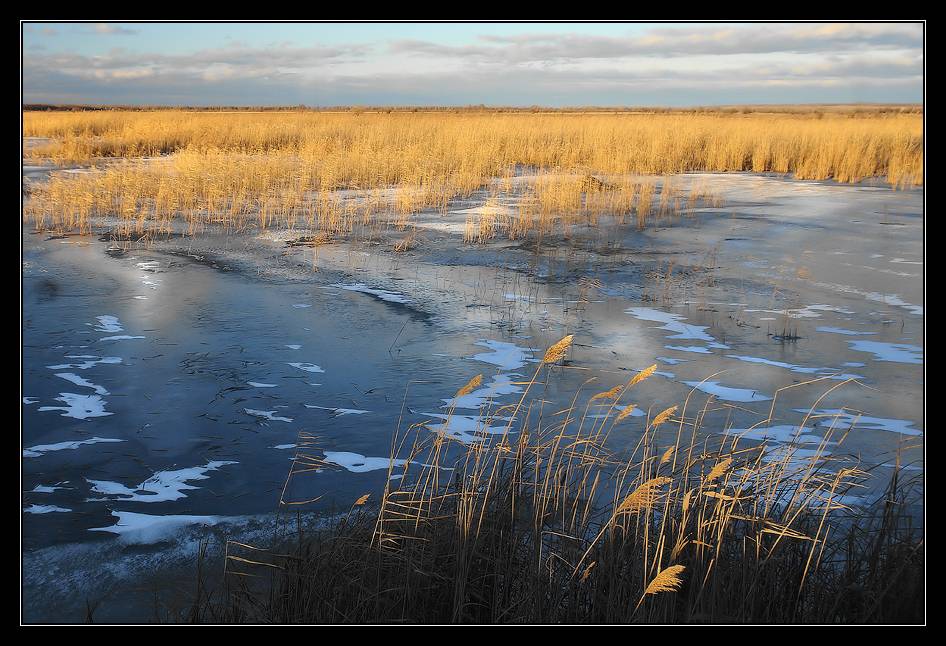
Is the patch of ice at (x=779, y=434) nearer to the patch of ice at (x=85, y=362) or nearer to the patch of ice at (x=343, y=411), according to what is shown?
the patch of ice at (x=343, y=411)

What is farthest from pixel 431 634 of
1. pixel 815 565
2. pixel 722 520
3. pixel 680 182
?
pixel 680 182

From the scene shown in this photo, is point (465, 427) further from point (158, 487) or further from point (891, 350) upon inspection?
point (891, 350)

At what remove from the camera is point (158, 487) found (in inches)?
167

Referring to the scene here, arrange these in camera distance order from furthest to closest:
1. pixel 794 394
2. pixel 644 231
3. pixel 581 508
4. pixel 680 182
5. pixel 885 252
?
pixel 680 182 → pixel 644 231 → pixel 885 252 → pixel 794 394 → pixel 581 508

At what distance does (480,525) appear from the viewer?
3.21 m

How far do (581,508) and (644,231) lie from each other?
7775 millimetres

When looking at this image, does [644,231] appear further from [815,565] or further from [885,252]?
[815,565]

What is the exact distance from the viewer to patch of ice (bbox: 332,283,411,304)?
25.8 ft

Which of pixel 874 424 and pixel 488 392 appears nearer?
pixel 874 424

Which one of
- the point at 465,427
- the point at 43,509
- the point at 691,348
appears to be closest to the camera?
the point at 43,509

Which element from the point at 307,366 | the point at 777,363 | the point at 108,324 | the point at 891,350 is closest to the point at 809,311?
the point at 891,350

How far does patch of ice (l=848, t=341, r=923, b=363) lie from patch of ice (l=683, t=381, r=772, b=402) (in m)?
1.41

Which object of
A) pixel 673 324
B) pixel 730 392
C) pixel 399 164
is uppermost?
pixel 399 164

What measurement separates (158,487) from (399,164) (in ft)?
42.7
